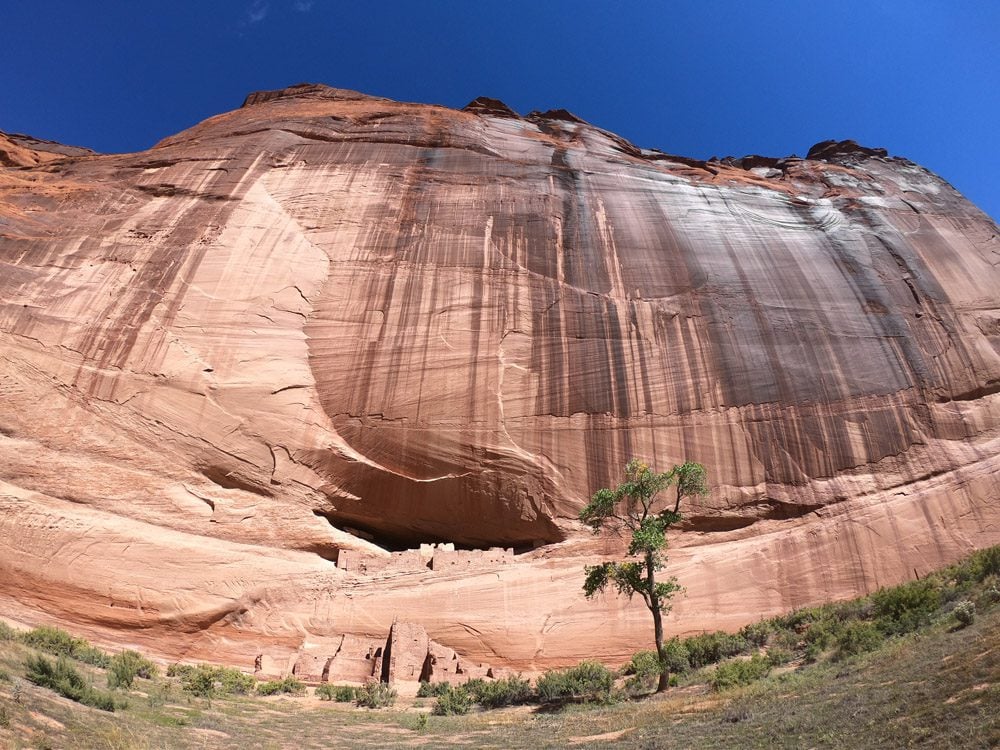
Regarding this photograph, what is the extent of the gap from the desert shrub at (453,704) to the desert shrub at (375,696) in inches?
40.3

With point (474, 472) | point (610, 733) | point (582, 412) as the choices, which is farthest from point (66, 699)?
point (582, 412)

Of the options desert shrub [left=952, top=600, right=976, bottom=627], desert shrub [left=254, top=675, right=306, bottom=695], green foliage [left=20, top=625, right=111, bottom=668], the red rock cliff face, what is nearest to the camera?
desert shrub [left=952, top=600, right=976, bottom=627]

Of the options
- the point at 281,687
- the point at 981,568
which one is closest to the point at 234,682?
the point at 281,687

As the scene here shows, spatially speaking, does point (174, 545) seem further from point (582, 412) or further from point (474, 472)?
point (582, 412)

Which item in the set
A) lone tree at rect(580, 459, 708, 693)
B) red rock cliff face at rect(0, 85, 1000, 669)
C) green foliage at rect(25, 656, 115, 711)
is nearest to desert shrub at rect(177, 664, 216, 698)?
red rock cliff face at rect(0, 85, 1000, 669)

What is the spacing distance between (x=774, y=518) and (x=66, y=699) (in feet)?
54.7

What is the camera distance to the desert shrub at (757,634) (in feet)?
52.6

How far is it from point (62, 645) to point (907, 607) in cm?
1622

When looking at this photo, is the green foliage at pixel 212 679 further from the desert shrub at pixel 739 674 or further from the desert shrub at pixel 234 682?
the desert shrub at pixel 739 674

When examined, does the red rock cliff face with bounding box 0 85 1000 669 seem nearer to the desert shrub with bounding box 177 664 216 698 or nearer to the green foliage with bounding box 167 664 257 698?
the green foliage with bounding box 167 664 257 698

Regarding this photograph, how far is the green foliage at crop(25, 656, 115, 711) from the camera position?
9271mm

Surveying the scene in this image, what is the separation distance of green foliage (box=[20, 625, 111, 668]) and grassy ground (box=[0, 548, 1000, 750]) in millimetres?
478

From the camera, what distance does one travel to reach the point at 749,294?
888 inches

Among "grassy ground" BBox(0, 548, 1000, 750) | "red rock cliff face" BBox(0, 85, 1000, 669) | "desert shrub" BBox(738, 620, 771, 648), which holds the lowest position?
"grassy ground" BBox(0, 548, 1000, 750)
